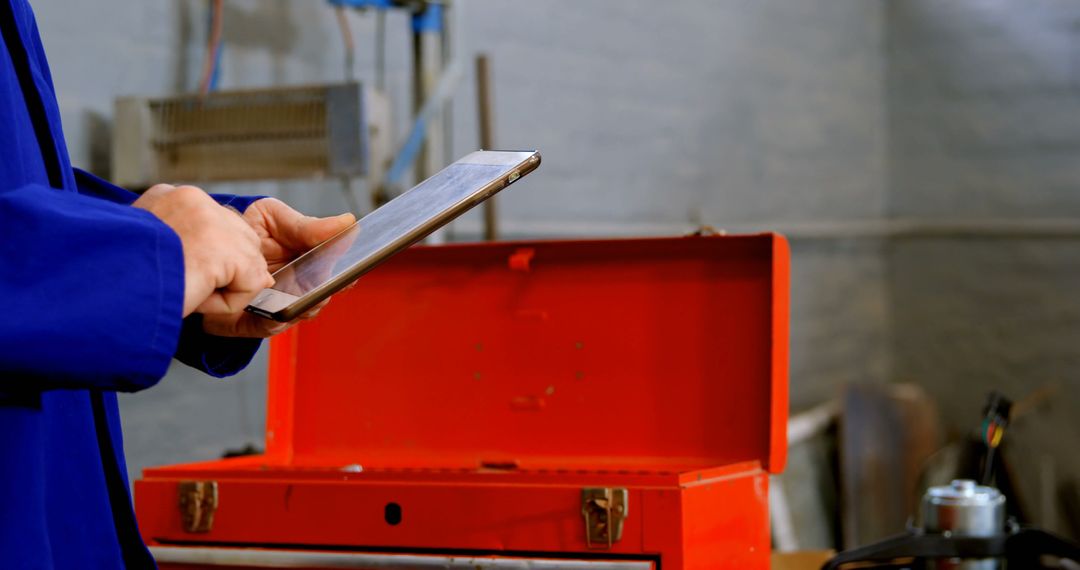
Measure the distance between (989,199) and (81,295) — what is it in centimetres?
349

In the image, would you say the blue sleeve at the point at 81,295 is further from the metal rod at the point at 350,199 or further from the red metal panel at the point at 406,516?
the metal rod at the point at 350,199

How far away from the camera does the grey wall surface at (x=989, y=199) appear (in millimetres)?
3500

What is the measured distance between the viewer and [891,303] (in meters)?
3.89

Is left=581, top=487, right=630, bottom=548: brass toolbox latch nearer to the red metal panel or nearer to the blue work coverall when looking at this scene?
the red metal panel

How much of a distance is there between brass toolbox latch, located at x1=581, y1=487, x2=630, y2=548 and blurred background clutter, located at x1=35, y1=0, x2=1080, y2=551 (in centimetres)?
95

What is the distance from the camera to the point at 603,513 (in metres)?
1.08

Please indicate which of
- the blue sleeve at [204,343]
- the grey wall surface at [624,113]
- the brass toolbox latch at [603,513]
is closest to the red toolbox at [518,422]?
the brass toolbox latch at [603,513]

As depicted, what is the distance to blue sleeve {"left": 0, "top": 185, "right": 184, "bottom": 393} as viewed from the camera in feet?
1.90

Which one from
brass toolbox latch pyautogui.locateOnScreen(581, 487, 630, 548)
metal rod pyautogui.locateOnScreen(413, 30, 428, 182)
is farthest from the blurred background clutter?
brass toolbox latch pyautogui.locateOnScreen(581, 487, 630, 548)

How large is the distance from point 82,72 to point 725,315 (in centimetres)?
117

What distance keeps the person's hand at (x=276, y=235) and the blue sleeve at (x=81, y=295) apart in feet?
0.58

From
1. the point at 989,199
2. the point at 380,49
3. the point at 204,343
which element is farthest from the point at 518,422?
the point at 989,199

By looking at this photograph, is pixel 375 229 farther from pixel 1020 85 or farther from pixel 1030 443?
pixel 1020 85

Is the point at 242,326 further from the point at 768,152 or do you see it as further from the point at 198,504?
the point at 768,152
